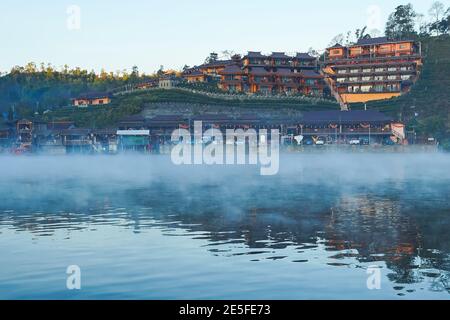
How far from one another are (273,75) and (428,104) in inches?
1375

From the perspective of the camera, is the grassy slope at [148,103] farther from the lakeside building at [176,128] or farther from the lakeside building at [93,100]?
the lakeside building at [176,128]

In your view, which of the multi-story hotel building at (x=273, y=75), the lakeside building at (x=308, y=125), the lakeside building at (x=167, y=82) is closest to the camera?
the lakeside building at (x=308, y=125)

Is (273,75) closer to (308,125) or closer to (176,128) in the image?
(308,125)

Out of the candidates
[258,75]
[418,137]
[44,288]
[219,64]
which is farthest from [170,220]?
[219,64]

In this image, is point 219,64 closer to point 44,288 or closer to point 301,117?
point 301,117

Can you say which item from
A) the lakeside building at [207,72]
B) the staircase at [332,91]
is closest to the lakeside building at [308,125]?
the staircase at [332,91]

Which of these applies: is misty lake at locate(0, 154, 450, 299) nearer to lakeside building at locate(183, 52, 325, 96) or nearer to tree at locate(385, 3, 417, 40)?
lakeside building at locate(183, 52, 325, 96)

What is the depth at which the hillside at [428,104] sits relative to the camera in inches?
4119

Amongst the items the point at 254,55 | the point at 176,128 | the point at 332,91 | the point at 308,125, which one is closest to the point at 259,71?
the point at 254,55

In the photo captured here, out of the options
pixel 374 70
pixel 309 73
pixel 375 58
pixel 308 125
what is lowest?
pixel 308 125

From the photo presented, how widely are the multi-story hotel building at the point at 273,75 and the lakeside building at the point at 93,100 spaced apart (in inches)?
1022

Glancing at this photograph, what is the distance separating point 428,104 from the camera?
121000 mm

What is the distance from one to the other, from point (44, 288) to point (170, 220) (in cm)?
1394

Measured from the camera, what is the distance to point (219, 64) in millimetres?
Answer: 144500
